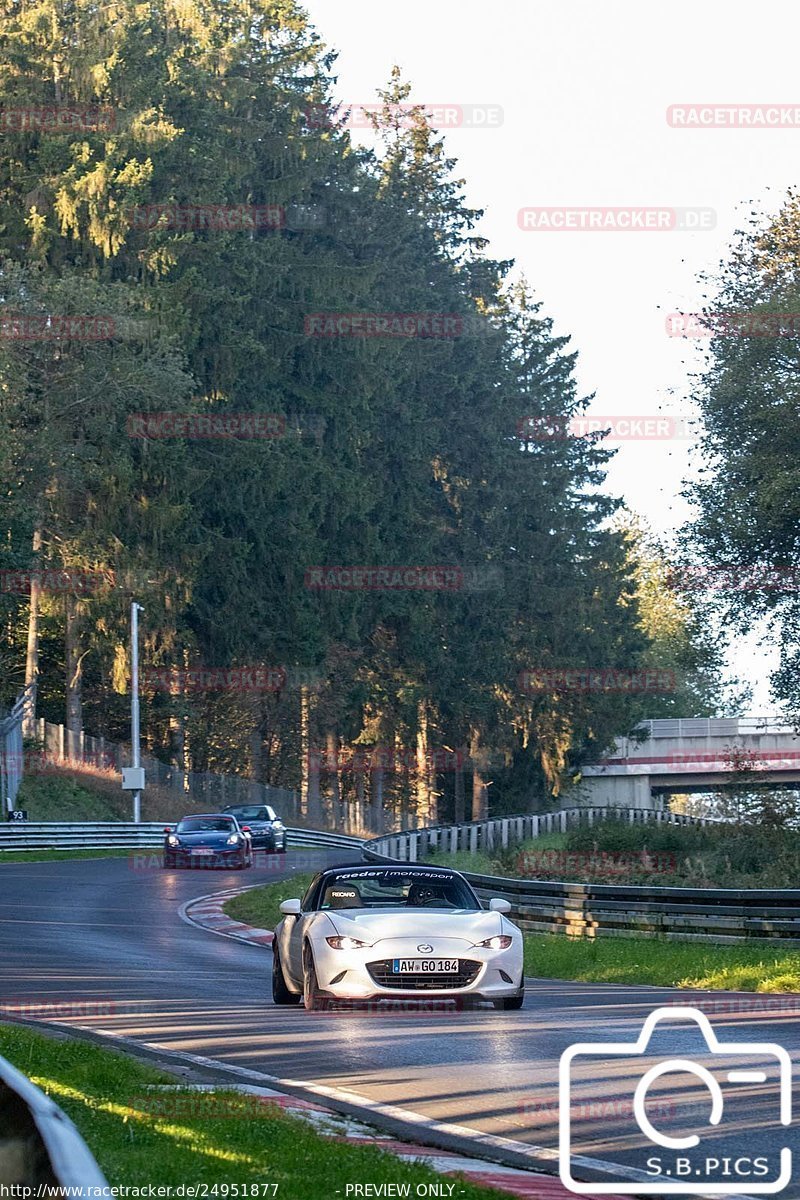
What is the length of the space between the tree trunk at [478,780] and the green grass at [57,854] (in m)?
29.2

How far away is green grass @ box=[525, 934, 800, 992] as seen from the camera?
19266 millimetres

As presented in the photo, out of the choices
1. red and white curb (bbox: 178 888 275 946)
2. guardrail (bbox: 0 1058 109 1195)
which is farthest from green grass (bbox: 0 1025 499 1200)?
red and white curb (bbox: 178 888 275 946)

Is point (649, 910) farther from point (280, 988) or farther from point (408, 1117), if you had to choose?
point (408, 1117)

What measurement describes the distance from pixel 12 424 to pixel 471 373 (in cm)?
3091

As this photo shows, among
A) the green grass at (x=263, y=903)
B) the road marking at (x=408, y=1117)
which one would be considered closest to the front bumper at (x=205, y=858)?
the green grass at (x=263, y=903)

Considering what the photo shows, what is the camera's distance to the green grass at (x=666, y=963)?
19266 mm

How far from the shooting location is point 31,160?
65.4m

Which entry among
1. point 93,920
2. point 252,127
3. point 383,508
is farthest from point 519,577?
point 93,920

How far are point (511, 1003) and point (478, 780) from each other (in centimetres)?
6716

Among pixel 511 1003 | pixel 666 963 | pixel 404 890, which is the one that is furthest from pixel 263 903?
pixel 511 1003

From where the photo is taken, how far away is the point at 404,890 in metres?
17.2

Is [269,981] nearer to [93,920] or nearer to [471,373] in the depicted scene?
[93,920]

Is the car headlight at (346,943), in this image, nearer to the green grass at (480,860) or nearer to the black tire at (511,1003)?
the black tire at (511,1003)

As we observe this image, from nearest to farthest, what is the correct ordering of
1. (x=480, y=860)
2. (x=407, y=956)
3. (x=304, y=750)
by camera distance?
(x=407, y=956), (x=480, y=860), (x=304, y=750)
